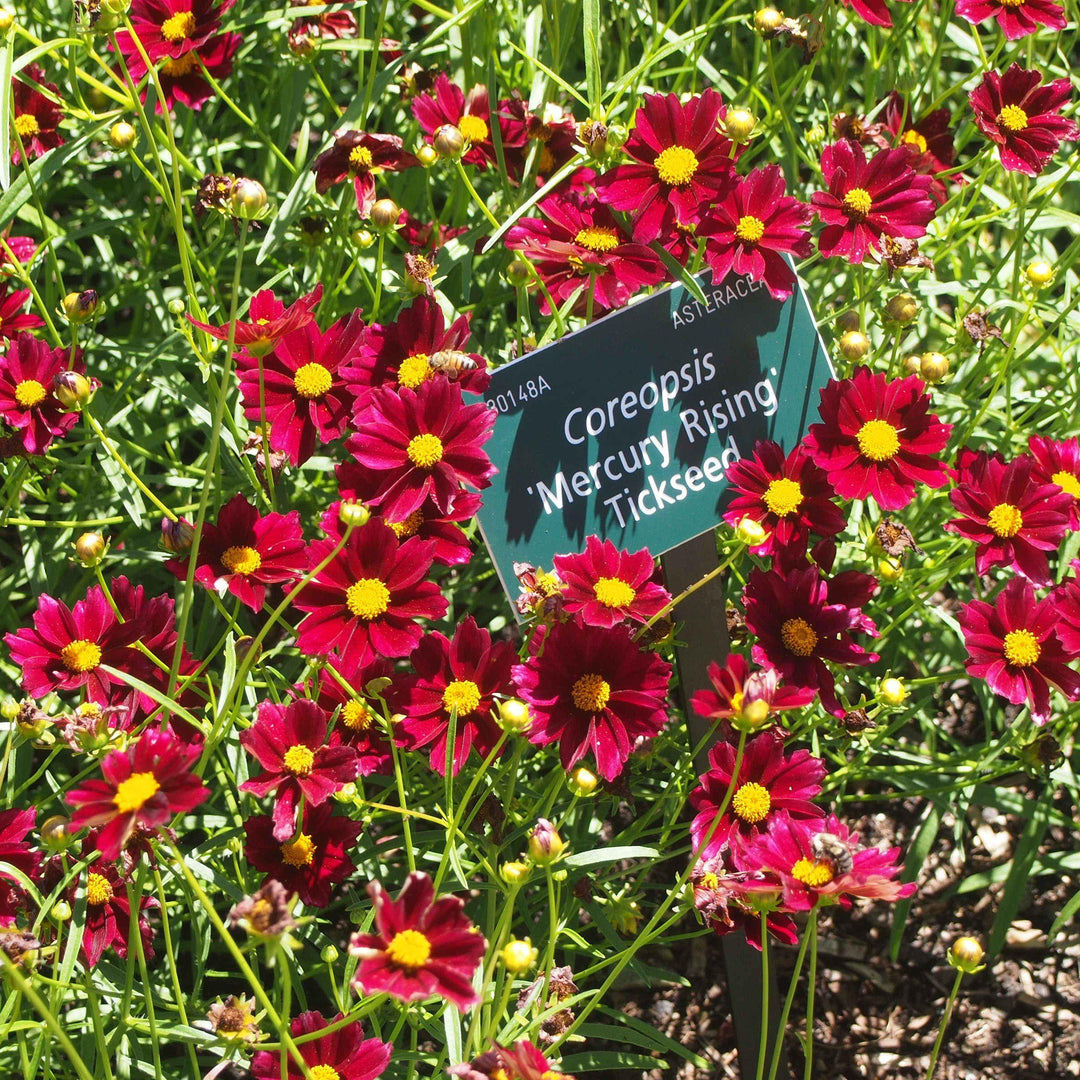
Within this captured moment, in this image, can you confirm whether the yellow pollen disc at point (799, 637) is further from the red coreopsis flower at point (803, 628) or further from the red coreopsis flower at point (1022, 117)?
the red coreopsis flower at point (1022, 117)

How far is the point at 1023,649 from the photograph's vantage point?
53.9 inches

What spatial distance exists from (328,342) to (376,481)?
216mm

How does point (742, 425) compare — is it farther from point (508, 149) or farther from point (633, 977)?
point (633, 977)

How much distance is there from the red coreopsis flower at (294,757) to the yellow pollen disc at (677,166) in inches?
29.8

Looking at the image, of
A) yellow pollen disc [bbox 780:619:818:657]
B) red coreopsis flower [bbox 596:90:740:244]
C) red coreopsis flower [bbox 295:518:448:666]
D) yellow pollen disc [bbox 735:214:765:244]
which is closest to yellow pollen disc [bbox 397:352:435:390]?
red coreopsis flower [bbox 295:518:448:666]

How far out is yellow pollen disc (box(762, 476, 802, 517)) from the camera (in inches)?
54.9

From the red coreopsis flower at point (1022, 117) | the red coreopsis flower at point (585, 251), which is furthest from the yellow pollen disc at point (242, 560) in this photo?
the red coreopsis flower at point (1022, 117)

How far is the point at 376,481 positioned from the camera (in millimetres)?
1331

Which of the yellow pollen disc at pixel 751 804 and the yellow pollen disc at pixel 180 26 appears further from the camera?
the yellow pollen disc at pixel 180 26

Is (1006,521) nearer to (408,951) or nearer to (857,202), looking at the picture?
(857,202)

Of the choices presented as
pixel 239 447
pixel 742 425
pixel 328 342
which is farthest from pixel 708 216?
pixel 239 447

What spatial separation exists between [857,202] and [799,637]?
1.79 ft

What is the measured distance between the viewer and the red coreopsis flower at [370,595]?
4.18 ft

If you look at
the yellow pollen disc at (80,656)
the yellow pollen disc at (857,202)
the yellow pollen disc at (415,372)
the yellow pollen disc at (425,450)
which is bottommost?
the yellow pollen disc at (80,656)
